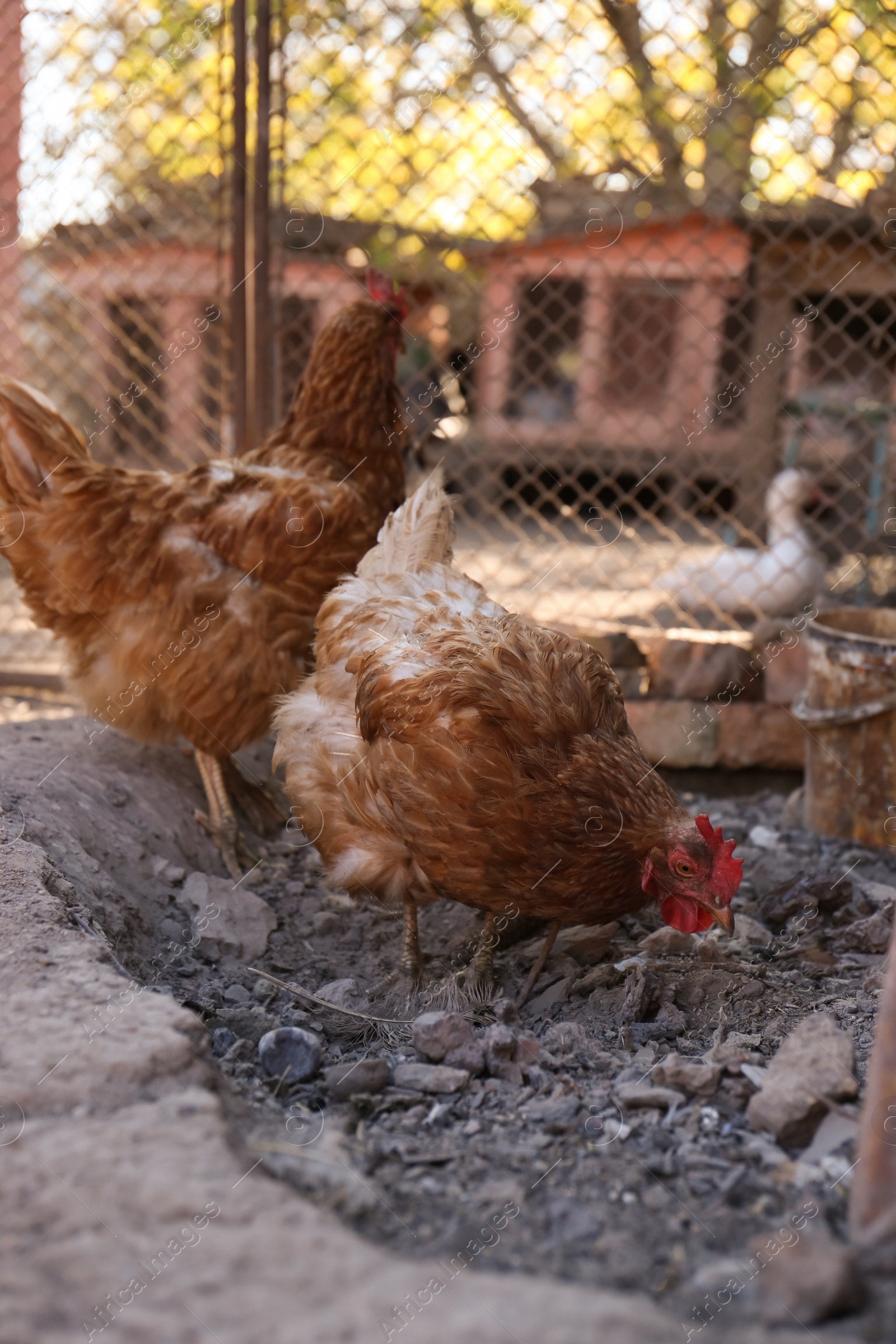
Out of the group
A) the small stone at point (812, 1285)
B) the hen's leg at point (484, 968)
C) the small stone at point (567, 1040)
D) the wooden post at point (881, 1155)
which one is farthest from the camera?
the hen's leg at point (484, 968)

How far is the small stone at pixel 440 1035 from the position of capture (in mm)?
2158

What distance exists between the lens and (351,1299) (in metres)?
1.27

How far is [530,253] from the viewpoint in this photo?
30.6 ft

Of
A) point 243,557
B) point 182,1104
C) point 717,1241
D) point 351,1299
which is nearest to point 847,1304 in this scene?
point 717,1241

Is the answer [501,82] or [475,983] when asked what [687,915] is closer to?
[475,983]

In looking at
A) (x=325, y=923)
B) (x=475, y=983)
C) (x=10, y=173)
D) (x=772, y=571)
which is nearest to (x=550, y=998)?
(x=475, y=983)

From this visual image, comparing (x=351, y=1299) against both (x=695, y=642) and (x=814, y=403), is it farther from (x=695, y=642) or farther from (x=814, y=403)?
(x=814, y=403)

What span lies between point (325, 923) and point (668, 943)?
3.29 feet

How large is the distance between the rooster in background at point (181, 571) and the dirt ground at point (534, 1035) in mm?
295

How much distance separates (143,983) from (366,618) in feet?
3.74

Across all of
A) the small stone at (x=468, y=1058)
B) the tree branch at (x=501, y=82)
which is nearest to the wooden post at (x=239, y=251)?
the tree branch at (x=501, y=82)

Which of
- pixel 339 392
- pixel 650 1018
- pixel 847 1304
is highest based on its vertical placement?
pixel 339 392

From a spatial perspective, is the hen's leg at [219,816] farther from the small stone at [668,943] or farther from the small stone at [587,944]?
the small stone at [668,943]

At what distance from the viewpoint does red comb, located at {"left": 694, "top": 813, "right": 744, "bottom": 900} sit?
2.31 m
